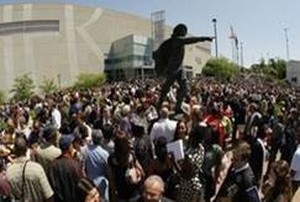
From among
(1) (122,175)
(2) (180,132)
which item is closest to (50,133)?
(1) (122,175)

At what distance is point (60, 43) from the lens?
10881cm

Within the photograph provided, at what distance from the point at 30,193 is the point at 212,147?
255 cm

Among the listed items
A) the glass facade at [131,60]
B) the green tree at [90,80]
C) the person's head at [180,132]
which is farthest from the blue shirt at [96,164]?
the glass facade at [131,60]

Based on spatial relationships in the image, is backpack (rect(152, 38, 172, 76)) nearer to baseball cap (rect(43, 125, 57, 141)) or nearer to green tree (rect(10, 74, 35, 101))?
baseball cap (rect(43, 125, 57, 141))

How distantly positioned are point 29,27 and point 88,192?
106279mm

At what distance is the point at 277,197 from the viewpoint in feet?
22.2

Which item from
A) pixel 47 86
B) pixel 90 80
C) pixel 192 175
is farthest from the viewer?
pixel 47 86

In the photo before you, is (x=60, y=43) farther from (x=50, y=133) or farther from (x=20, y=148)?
(x=20, y=148)

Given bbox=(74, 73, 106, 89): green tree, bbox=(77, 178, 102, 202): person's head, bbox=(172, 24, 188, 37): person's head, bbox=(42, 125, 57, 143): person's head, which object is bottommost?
bbox=(77, 178, 102, 202): person's head

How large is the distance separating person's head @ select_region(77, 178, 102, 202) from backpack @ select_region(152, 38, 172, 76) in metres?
9.72

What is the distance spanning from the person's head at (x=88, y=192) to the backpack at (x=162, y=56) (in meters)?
9.72

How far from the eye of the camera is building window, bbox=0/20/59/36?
109 m

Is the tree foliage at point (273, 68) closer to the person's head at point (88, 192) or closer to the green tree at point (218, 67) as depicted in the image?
the green tree at point (218, 67)

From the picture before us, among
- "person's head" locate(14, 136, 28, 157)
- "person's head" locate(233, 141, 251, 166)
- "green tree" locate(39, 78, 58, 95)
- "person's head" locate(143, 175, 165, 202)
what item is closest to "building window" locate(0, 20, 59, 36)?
"green tree" locate(39, 78, 58, 95)
